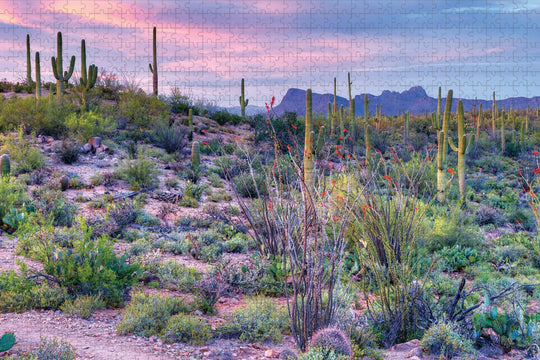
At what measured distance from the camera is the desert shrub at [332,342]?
11.9 feet

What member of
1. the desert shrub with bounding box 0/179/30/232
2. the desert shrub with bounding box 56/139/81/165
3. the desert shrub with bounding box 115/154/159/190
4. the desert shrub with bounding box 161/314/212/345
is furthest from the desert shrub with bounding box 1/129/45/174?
the desert shrub with bounding box 161/314/212/345

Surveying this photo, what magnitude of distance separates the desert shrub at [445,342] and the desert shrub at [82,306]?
335 centimetres

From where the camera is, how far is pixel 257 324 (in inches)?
185

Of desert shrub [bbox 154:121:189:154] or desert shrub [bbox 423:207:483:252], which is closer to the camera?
desert shrub [bbox 423:207:483:252]

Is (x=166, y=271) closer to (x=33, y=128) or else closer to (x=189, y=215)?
(x=189, y=215)

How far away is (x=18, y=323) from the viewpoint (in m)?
4.49

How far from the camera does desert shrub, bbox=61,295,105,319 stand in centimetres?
482

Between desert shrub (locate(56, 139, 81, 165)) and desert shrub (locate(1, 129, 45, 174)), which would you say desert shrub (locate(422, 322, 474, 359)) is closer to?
desert shrub (locate(1, 129, 45, 174))

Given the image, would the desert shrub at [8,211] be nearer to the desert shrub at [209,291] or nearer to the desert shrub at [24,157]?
the desert shrub at [24,157]

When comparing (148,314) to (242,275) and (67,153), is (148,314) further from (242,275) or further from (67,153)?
(67,153)

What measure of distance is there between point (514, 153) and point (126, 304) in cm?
2461

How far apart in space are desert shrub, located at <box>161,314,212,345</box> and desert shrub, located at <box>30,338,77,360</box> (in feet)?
2.92

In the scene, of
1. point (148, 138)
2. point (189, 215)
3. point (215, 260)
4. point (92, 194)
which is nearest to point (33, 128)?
point (148, 138)

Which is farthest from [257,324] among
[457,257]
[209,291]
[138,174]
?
[138,174]
